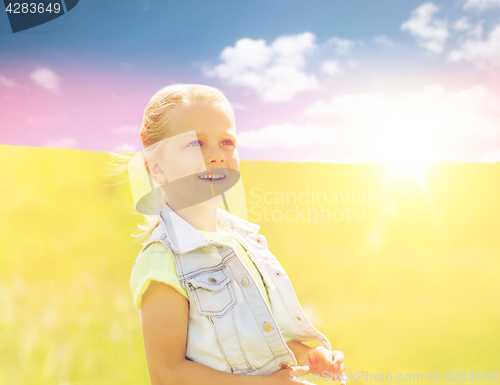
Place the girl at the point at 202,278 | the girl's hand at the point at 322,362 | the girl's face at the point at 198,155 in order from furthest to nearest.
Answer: the girl's hand at the point at 322,362 < the girl's face at the point at 198,155 < the girl at the point at 202,278

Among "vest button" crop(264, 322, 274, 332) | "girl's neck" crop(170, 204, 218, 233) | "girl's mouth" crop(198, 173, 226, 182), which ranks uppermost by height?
"girl's mouth" crop(198, 173, 226, 182)

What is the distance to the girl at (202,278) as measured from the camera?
101 centimetres

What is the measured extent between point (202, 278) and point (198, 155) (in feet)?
1.31

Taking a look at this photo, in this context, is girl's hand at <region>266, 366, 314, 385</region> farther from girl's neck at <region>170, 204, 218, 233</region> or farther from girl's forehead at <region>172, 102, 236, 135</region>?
girl's forehead at <region>172, 102, 236, 135</region>

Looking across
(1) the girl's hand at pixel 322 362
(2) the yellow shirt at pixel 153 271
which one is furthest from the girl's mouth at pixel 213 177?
(1) the girl's hand at pixel 322 362

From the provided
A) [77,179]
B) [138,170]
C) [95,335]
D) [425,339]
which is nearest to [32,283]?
[95,335]

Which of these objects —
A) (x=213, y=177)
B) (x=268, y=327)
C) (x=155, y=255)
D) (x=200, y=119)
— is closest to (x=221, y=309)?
(x=268, y=327)

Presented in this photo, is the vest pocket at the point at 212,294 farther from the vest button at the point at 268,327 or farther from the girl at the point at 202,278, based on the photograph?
the vest button at the point at 268,327

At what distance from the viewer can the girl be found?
101 centimetres

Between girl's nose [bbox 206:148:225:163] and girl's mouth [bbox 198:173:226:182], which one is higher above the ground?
girl's nose [bbox 206:148:225:163]

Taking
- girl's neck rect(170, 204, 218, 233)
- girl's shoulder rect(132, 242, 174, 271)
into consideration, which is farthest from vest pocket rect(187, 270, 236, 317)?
girl's neck rect(170, 204, 218, 233)

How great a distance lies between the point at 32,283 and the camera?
2.86m

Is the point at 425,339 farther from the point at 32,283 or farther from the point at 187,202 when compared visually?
the point at 32,283

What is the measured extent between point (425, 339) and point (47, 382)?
9.57 feet
